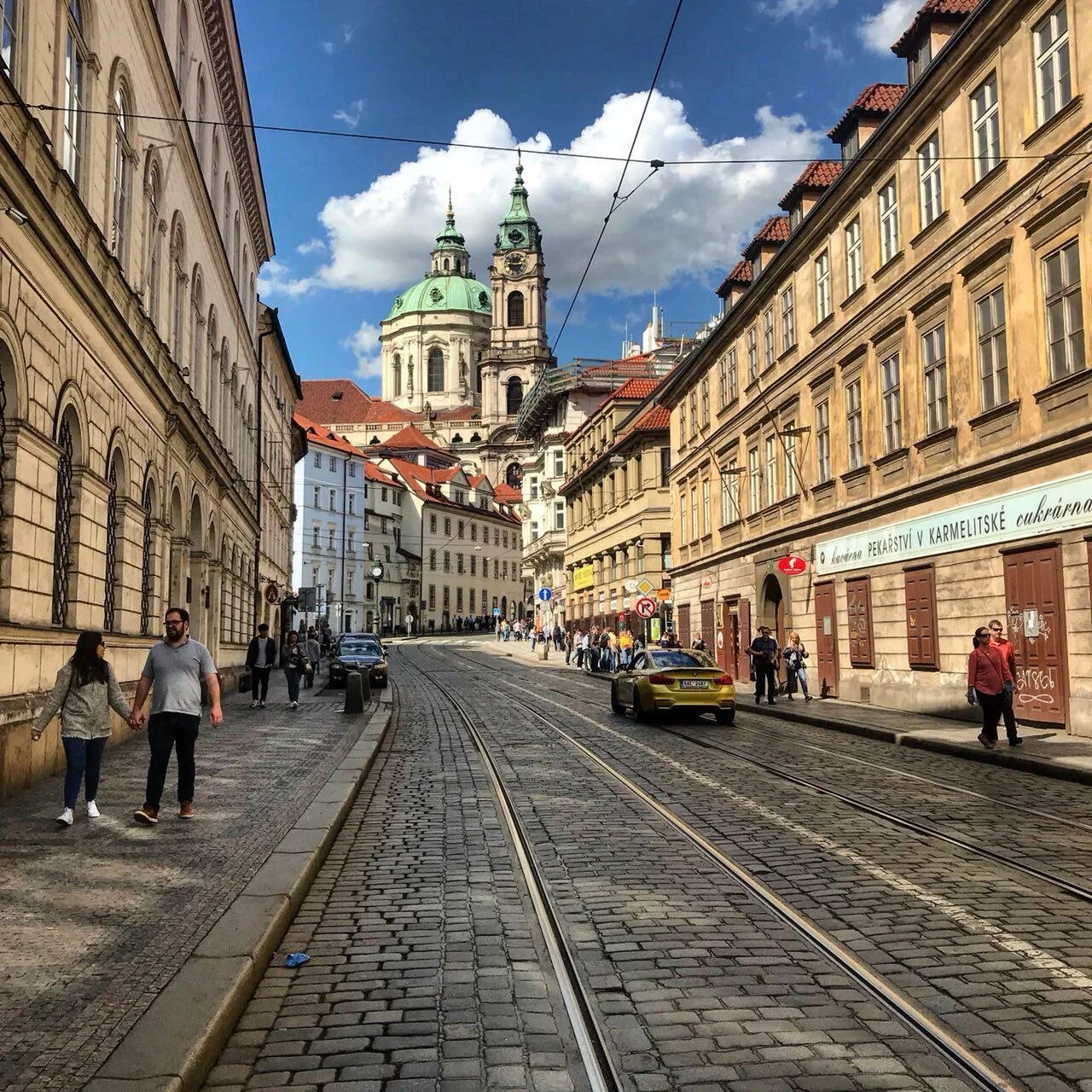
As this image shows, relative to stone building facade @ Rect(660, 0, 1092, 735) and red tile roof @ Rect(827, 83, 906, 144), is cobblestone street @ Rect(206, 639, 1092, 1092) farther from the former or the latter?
red tile roof @ Rect(827, 83, 906, 144)

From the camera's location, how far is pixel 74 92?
14.4 metres

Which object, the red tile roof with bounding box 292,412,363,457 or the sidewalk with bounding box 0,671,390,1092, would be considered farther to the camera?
the red tile roof with bounding box 292,412,363,457

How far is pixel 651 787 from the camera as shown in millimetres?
12195

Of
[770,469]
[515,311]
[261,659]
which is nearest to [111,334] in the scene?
[261,659]

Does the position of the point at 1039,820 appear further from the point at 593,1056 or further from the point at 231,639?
the point at 231,639

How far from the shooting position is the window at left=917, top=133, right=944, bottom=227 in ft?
70.4

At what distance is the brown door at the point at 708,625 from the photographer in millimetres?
38406

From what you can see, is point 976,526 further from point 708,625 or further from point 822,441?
point 708,625

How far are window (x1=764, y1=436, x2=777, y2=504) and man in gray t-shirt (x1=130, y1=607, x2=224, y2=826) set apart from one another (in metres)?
24.0

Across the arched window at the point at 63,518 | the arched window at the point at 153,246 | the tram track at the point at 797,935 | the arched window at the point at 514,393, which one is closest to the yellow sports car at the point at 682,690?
the tram track at the point at 797,935

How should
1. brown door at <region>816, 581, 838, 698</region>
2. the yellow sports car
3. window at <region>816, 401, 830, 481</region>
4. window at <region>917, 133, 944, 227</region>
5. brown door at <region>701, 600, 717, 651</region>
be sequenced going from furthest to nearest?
brown door at <region>701, 600, 717, 651</region> < window at <region>816, 401, 830, 481</region> < brown door at <region>816, 581, 838, 698</region> < window at <region>917, 133, 944, 227</region> < the yellow sports car

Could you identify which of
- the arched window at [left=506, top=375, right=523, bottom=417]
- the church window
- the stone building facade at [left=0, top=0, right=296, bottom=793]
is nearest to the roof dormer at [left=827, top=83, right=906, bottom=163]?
the stone building facade at [left=0, top=0, right=296, bottom=793]

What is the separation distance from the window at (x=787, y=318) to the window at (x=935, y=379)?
8.02 meters

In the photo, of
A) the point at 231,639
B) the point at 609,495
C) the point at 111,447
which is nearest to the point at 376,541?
the point at 609,495
